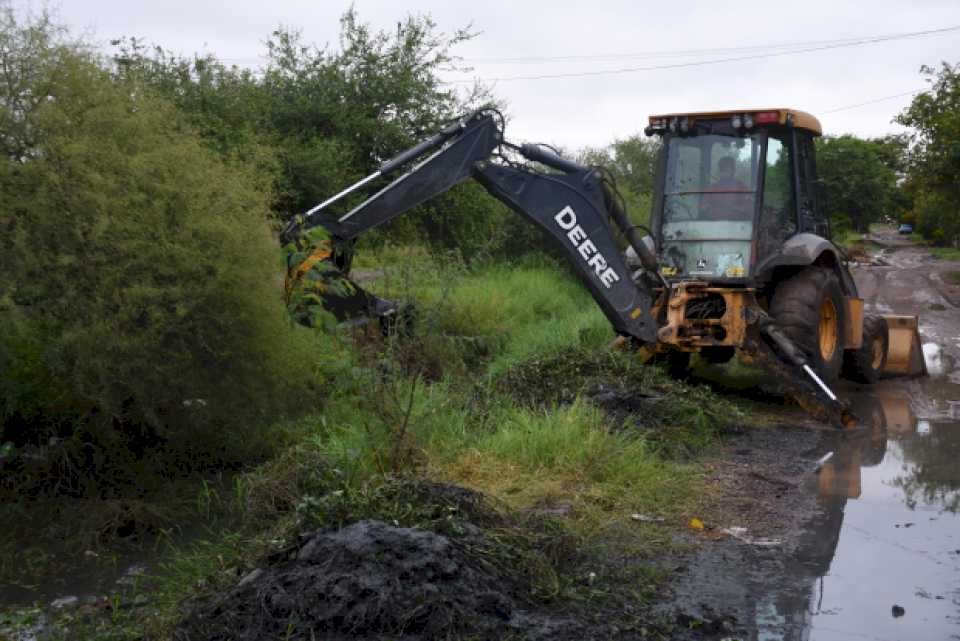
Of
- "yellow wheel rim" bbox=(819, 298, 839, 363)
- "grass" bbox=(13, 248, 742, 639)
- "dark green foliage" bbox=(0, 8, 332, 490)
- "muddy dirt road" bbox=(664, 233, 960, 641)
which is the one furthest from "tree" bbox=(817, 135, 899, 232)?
"dark green foliage" bbox=(0, 8, 332, 490)

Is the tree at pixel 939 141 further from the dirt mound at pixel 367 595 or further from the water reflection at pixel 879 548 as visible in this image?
the dirt mound at pixel 367 595

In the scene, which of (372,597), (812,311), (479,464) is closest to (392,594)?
(372,597)

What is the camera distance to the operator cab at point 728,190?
10523 mm

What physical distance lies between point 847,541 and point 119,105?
5471 millimetres

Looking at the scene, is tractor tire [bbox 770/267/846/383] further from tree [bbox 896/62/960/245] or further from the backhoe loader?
tree [bbox 896/62/960/245]

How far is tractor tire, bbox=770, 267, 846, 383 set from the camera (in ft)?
33.8

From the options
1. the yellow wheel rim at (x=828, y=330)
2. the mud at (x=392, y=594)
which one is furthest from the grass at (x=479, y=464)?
the yellow wheel rim at (x=828, y=330)

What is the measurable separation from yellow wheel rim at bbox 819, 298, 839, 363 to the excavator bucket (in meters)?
Result: 2.10

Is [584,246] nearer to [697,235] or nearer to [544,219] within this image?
[544,219]

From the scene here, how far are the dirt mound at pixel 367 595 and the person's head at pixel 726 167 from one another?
266 inches

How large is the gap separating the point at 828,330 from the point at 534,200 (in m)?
3.86

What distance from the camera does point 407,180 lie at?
9008mm

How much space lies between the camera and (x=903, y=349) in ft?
42.8

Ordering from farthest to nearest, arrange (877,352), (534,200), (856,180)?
1. (856,180)
2. (877,352)
3. (534,200)
